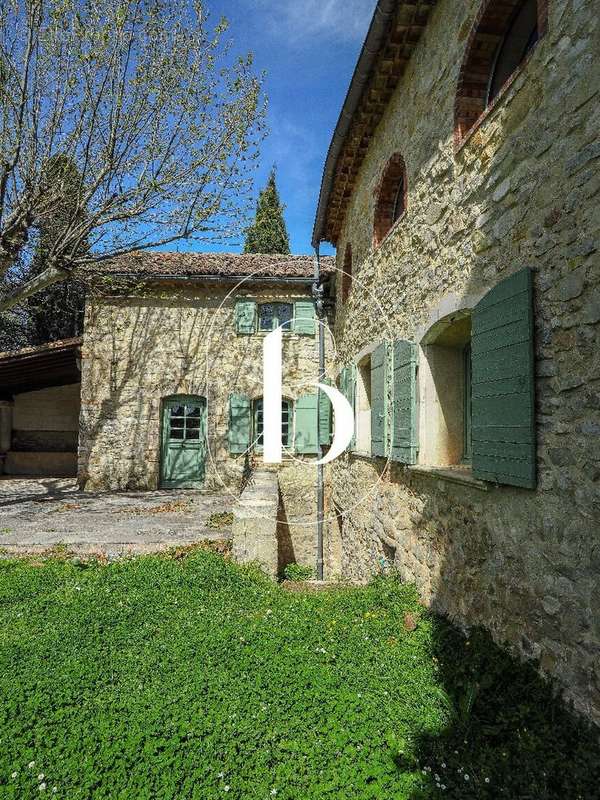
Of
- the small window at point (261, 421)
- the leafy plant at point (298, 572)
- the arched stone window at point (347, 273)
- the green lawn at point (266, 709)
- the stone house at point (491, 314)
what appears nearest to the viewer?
the green lawn at point (266, 709)

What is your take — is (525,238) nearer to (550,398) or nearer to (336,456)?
(550,398)

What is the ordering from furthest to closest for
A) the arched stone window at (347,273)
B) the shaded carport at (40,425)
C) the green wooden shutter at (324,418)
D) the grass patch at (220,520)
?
the shaded carport at (40,425) → the green wooden shutter at (324,418) → the arched stone window at (347,273) → the grass patch at (220,520)

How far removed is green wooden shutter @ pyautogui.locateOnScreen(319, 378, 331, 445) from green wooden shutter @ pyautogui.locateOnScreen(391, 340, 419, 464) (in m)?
5.06

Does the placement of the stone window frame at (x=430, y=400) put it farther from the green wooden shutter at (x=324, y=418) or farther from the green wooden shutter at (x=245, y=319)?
the green wooden shutter at (x=245, y=319)

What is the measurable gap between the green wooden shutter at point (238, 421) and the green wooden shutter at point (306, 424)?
1.15 m

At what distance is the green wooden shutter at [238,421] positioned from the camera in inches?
417

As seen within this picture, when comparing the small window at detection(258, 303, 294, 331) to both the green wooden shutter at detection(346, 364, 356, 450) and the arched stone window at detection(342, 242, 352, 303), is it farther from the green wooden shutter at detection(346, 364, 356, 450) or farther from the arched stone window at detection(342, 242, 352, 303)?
the green wooden shutter at detection(346, 364, 356, 450)

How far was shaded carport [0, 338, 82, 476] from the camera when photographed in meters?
13.3

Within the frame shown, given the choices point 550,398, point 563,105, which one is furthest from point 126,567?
point 563,105

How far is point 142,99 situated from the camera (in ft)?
23.7

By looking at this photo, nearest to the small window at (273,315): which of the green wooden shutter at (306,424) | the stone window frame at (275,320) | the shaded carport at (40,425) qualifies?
the stone window frame at (275,320)

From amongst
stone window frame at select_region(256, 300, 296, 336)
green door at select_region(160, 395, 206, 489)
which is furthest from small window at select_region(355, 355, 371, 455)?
green door at select_region(160, 395, 206, 489)

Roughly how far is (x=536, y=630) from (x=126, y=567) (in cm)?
410

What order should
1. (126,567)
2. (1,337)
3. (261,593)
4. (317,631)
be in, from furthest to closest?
(1,337), (126,567), (261,593), (317,631)
